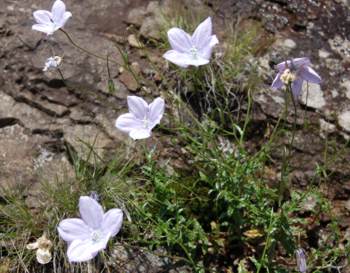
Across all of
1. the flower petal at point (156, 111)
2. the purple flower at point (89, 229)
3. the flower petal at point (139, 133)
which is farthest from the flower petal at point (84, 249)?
the flower petal at point (156, 111)

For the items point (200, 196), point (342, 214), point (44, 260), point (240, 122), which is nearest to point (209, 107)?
point (240, 122)

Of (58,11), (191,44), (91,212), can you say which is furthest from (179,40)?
(91,212)

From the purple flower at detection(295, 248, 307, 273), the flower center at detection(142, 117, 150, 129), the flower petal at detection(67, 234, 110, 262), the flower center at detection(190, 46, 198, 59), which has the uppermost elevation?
the flower center at detection(190, 46, 198, 59)

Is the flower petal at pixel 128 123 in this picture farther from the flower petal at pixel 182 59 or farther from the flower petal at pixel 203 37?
the flower petal at pixel 203 37

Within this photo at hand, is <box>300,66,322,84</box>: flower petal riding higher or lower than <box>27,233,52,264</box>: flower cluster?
higher

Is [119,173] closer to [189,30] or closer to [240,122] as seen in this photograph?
[240,122]

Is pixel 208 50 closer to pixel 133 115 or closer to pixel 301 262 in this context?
pixel 133 115

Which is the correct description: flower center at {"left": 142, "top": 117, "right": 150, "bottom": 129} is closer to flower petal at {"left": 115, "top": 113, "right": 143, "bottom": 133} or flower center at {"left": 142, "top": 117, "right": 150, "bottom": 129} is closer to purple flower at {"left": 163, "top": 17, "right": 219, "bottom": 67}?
flower petal at {"left": 115, "top": 113, "right": 143, "bottom": 133}

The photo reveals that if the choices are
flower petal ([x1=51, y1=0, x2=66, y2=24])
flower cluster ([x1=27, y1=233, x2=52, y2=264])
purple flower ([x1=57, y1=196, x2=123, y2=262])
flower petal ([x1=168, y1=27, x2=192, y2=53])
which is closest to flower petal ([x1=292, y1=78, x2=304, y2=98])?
flower petal ([x1=168, y1=27, x2=192, y2=53])
